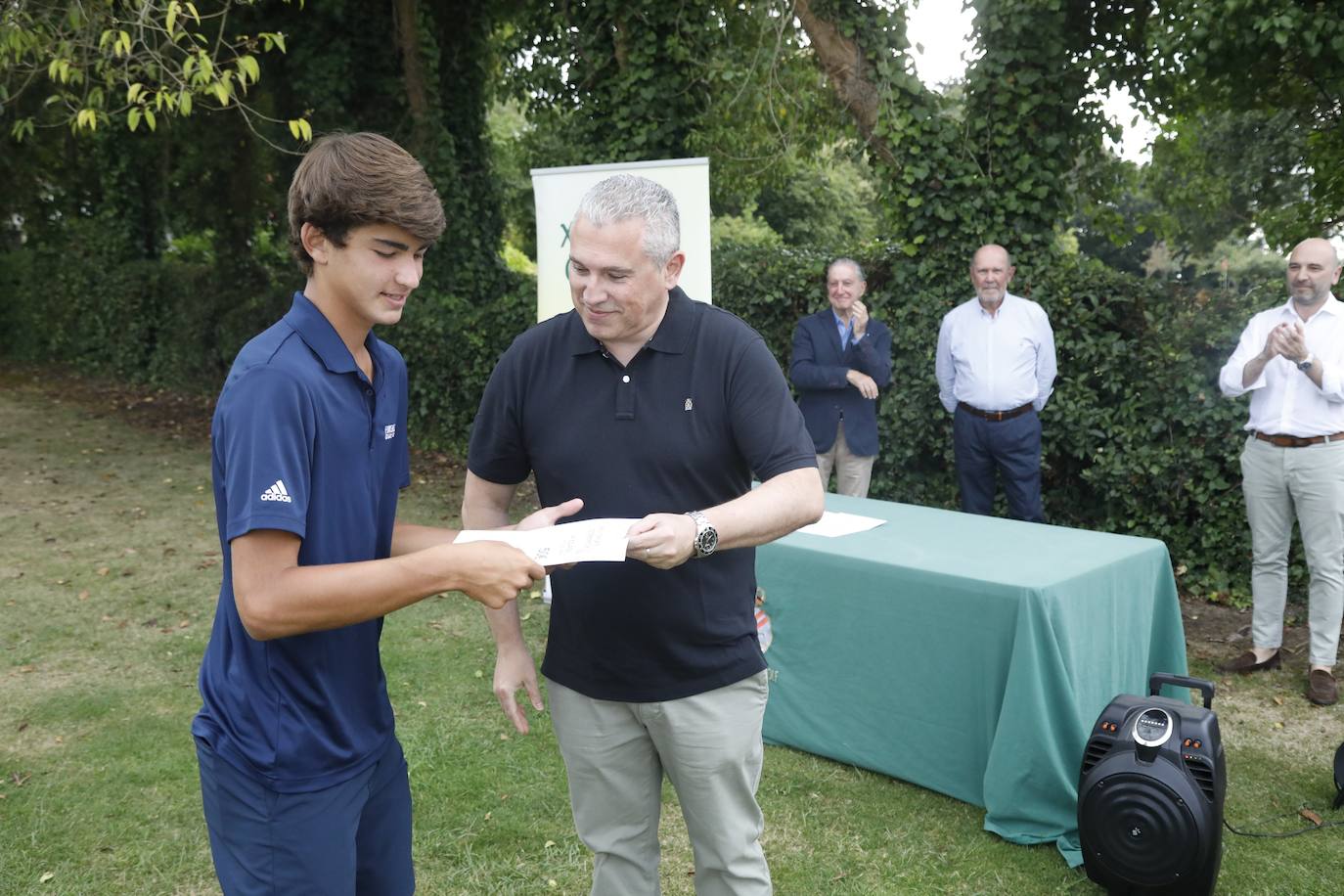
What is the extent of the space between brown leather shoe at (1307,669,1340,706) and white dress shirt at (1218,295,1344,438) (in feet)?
4.00

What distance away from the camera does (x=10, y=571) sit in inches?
306

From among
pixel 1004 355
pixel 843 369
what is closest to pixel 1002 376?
pixel 1004 355

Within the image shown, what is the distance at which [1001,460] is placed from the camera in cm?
694

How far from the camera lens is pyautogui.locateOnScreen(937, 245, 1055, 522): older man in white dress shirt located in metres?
6.83

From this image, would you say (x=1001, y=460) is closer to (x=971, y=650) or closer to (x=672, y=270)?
(x=971, y=650)

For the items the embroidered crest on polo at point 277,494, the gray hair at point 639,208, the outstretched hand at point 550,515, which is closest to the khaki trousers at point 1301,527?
the gray hair at point 639,208

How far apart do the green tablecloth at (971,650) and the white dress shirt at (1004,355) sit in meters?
2.15

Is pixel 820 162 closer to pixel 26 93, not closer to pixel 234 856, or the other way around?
pixel 26 93

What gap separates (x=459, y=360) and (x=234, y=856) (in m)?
10.4

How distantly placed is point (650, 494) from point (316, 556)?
763 millimetres

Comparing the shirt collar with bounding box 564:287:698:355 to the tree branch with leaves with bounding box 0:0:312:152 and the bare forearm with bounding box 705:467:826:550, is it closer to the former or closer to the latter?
the bare forearm with bounding box 705:467:826:550

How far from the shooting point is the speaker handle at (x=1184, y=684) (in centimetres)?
369

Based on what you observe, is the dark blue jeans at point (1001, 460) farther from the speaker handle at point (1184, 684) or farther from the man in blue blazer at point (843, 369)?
the speaker handle at point (1184, 684)

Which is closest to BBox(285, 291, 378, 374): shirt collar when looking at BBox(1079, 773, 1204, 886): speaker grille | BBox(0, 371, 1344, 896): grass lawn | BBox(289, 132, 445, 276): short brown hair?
BBox(289, 132, 445, 276): short brown hair
